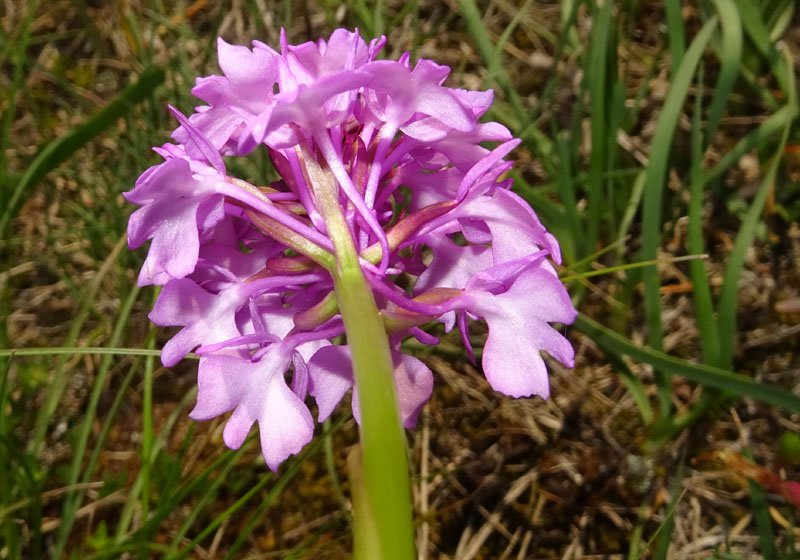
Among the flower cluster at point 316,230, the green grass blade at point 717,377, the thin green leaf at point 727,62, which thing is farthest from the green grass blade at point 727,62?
the flower cluster at point 316,230

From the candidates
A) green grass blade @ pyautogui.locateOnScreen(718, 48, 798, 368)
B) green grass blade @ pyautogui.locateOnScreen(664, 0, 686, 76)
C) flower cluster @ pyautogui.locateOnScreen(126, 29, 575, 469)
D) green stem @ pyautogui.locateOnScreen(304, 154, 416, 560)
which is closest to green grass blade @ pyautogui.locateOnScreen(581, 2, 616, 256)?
green grass blade @ pyautogui.locateOnScreen(664, 0, 686, 76)

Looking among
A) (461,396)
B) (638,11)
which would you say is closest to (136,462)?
(461,396)

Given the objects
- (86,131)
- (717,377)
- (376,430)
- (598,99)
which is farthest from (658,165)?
(86,131)

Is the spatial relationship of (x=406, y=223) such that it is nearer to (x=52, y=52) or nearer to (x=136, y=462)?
(x=136, y=462)

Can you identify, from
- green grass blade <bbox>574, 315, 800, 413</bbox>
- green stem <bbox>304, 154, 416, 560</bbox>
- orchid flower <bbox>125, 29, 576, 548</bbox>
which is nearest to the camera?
green stem <bbox>304, 154, 416, 560</bbox>

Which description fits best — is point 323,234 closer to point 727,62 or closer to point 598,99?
point 598,99

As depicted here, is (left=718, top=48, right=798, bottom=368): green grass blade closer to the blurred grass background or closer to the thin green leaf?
the blurred grass background

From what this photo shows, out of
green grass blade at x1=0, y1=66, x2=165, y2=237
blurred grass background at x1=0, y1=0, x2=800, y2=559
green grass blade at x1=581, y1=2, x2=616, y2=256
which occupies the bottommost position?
blurred grass background at x1=0, y1=0, x2=800, y2=559
